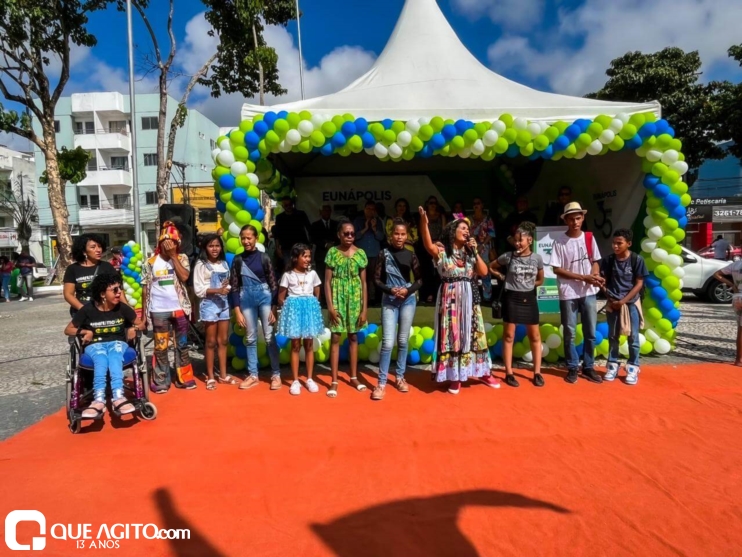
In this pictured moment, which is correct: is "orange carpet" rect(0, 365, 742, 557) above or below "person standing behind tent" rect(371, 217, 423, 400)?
below

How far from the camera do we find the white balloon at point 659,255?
541 centimetres

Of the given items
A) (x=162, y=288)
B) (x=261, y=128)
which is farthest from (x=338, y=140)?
(x=162, y=288)

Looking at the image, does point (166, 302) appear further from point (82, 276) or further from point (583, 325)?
point (583, 325)

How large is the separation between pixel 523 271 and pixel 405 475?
8.35 feet

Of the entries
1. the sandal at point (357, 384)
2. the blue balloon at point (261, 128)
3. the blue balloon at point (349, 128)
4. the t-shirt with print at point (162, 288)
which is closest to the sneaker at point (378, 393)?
the sandal at point (357, 384)

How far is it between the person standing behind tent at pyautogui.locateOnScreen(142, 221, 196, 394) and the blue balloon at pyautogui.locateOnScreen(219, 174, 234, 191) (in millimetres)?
713

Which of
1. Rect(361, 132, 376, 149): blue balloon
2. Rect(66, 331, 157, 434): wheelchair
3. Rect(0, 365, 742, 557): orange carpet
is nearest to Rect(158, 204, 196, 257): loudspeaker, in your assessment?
Rect(66, 331, 157, 434): wheelchair

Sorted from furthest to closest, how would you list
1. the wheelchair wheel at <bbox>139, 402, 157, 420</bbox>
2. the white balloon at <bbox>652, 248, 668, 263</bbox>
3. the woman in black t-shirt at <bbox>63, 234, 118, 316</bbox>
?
the white balloon at <bbox>652, 248, 668, 263</bbox> < the woman in black t-shirt at <bbox>63, 234, 118, 316</bbox> < the wheelchair wheel at <bbox>139, 402, 157, 420</bbox>

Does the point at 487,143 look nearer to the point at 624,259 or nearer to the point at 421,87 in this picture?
the point at 421,87

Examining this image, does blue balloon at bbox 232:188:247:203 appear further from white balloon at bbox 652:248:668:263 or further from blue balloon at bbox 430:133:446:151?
white balloon at bbox 652:248:668:263

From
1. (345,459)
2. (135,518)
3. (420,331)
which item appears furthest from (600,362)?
(135,518)

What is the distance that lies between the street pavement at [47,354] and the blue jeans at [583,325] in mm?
1070

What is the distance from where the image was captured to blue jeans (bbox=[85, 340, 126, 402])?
3771mm

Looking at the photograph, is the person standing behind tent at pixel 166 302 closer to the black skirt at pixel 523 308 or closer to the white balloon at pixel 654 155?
the black skirt at pixel 523 308
